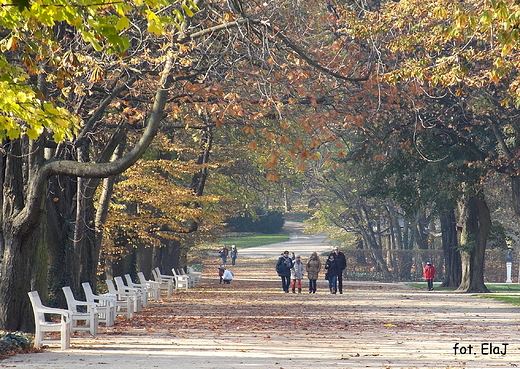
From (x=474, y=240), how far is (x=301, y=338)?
2138 cm

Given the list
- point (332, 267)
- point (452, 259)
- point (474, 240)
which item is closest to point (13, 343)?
point (332, 267)

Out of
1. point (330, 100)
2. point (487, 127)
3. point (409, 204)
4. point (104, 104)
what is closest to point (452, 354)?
point (330, 100)

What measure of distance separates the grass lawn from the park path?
6169 centimetres

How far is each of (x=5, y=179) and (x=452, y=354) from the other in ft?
27.4

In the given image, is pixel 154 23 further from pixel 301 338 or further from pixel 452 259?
pixel 452 259

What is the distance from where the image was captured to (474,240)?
35938 millimetres

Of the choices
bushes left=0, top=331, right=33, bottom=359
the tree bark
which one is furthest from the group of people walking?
bushes left=0, top=331, right=33, bottom=359

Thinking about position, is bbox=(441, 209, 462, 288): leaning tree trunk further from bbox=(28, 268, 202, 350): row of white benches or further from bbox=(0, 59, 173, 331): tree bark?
bbox=(0, 59, 173, 331): tree bark

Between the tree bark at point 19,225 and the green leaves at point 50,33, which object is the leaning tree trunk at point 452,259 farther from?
the green leaves at point 50,33

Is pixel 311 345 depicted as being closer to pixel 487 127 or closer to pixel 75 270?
pixel 75 270

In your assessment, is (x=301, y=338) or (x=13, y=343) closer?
(x=13, y=343)

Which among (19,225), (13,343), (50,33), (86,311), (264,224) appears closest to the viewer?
(50,33)

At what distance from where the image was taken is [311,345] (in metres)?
14.9

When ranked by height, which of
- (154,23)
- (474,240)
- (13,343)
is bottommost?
(13,343)
